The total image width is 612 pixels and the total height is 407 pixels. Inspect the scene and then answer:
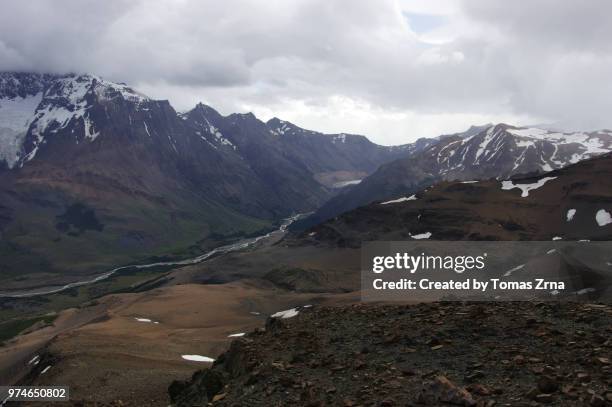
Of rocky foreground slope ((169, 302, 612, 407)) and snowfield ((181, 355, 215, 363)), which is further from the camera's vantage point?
snowfield ((181, 355, 215, 363))

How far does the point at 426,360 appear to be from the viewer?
60.1 ft

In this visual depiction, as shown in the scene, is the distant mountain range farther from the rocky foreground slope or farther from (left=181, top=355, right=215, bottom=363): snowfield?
the rocky foreground slope

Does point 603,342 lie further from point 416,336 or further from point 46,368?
point 46,368

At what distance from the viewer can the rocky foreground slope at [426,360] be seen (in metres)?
14.6

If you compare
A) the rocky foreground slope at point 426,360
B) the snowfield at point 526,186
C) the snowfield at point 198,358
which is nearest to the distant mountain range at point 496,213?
the snowfield at point 526,186

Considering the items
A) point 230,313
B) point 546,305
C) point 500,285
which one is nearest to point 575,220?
point 230,313

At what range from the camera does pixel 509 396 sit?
14.2 meters

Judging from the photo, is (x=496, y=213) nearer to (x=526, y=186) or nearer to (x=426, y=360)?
(x=526, y=186)

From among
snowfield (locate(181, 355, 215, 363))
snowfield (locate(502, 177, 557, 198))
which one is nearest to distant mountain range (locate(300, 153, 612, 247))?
snowfield (locate(502, 177, 557, 198))

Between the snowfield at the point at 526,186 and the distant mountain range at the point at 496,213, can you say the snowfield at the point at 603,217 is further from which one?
the snowfield at the point at 526,186

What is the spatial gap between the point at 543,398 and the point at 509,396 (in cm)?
85

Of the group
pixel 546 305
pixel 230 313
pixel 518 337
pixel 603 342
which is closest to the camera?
pixel 603 342

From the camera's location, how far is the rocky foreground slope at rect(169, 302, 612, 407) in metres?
14.6

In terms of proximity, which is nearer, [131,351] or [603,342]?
[603,342]
